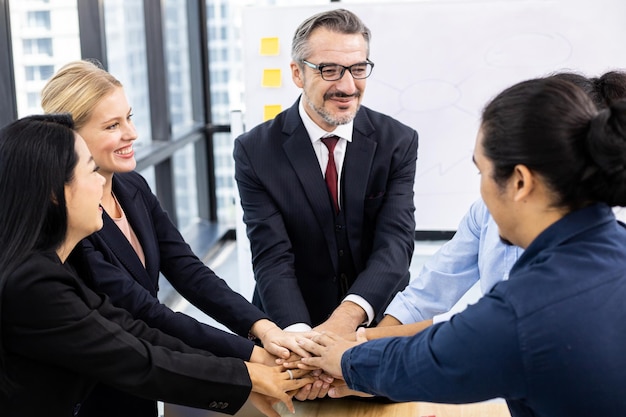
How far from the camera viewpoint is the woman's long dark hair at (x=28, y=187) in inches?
60.9

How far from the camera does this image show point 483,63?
418 centimetres

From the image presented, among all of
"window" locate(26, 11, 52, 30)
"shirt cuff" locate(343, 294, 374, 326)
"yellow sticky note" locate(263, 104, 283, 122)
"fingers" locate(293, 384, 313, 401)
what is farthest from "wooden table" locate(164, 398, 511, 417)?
"window" locate(26, 11, 52, 30)

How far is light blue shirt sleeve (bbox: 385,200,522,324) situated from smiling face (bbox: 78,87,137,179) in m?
0.85

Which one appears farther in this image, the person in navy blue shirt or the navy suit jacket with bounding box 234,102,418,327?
the navy suit jacket with bounding box 234,102,418,327

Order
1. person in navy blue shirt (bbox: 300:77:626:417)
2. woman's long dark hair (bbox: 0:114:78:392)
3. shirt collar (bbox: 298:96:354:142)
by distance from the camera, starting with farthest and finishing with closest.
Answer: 1. shirt collar (bbox: 298:96:354:142)
2. woman's long dark hair (bbox: 0:114:78:392)
3. person in navy blue shirt (bbox: 300:77:626:417)

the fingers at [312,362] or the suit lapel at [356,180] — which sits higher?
the suit lapel at [356,180]

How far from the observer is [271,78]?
13.4ft

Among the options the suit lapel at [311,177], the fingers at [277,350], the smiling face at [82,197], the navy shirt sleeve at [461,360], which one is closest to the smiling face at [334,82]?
the suit lapel at [311,177]

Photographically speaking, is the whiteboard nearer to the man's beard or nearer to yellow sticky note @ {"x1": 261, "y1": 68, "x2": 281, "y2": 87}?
yellow sticky note @ {"x1": 261, "y1": 68, "x2": 281, "y2": 87}

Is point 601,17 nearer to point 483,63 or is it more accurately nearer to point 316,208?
point 483,63

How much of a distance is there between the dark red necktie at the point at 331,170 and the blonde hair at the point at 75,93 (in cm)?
74

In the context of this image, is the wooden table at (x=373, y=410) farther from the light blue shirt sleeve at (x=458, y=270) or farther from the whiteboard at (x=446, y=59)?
the whiteboard at (x=446, y=59)

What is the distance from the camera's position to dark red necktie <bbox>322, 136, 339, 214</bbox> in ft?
8.50

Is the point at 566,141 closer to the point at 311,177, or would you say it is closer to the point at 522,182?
the point at 522,182
